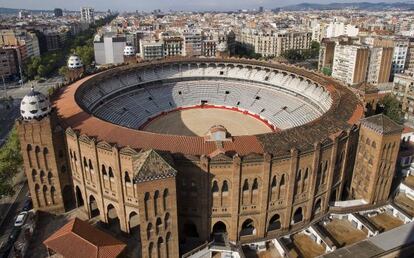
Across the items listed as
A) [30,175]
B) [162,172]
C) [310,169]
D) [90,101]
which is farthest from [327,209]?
[90,101]

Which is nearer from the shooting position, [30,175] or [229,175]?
[229,175]

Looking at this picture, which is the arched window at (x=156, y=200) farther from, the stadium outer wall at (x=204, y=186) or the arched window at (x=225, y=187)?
the arched window at (x=225, y=187)

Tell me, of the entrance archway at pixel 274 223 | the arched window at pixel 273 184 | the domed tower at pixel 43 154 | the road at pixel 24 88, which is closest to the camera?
the arched window at pixel 273 184

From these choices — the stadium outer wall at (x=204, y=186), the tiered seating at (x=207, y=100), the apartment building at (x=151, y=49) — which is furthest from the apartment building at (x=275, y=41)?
the stadium outer wall at (x=204, y=186)

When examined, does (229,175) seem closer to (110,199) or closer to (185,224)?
(185,224)

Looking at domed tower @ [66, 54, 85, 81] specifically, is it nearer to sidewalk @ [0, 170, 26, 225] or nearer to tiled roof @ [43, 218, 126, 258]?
sidewalk @ [0, 170, 26, 225]

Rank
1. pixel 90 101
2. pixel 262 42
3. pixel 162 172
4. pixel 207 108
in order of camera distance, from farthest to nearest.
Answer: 1. pixel 262 42
2. pixel 207 108
3. pixel 90 101
4. pixel 162 172
